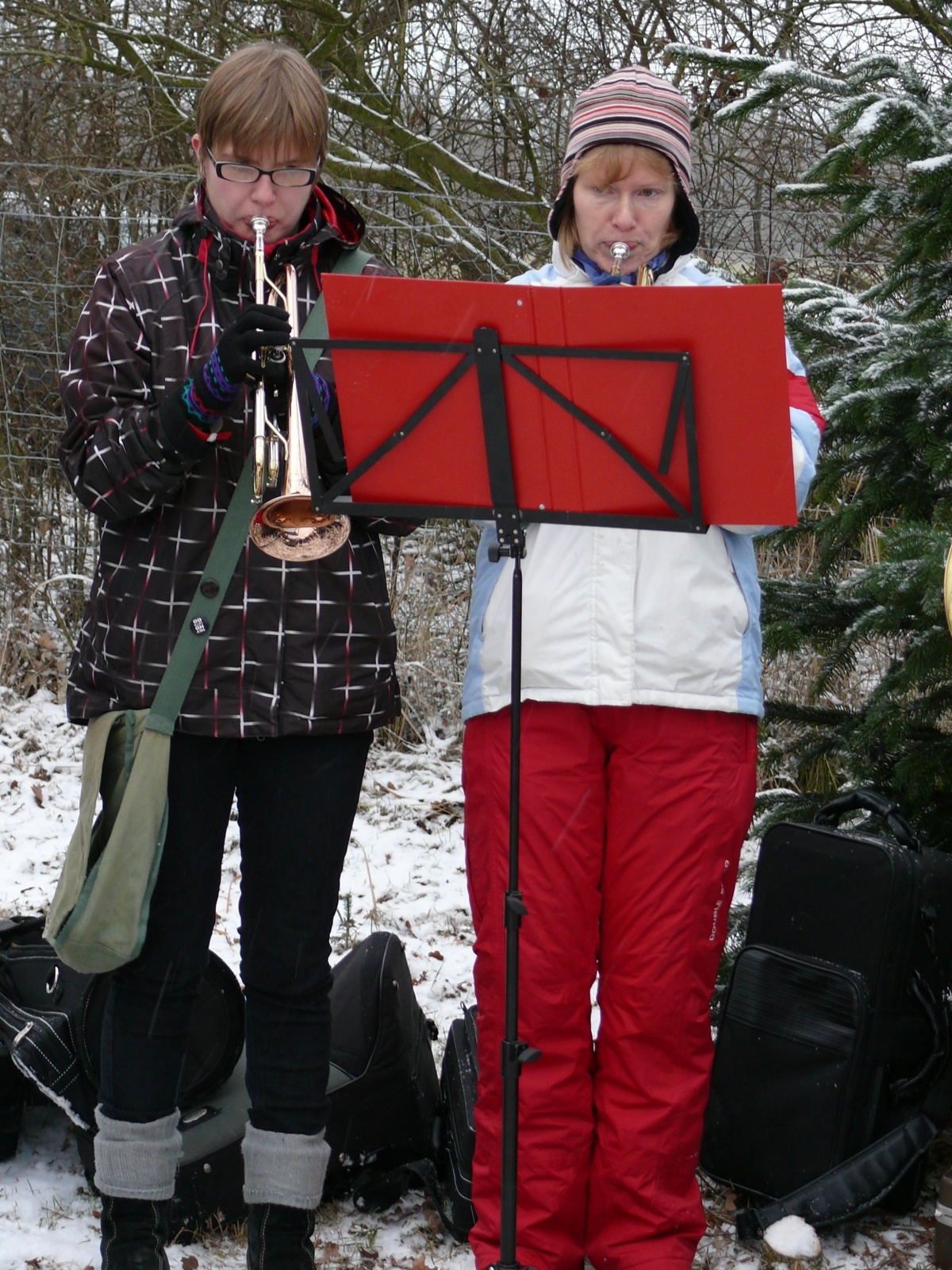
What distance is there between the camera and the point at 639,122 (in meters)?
2.06

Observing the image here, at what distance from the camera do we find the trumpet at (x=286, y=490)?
1.91m

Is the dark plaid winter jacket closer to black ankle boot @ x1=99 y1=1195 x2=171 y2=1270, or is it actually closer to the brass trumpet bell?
the brass trumpet bell

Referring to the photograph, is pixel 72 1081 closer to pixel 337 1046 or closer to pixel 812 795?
pixel 337 1046

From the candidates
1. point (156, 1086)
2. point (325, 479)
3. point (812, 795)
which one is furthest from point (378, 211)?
point (156, 1086)

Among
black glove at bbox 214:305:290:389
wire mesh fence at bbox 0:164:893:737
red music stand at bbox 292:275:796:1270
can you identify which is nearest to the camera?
red music stand at bbox 292:275:796:1270

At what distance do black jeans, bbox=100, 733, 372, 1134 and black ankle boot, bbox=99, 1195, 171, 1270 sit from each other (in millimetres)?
135

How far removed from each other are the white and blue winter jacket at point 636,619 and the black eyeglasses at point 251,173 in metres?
0.57

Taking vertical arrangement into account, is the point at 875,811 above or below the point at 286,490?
below

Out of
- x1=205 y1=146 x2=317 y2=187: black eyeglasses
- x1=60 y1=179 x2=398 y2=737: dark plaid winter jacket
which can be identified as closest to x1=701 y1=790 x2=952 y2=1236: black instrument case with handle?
x1=60 y1=179 x2=398 y2=737: dark plaid winter jacket

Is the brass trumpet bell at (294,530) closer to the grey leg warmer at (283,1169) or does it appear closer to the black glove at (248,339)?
the black glove at (248,339)

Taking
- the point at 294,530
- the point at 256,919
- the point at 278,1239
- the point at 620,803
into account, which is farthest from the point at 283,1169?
the point at 294,530

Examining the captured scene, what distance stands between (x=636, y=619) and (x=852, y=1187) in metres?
1.09

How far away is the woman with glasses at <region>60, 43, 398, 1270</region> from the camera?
6.39 feet

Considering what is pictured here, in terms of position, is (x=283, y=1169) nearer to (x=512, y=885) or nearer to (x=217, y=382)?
(x=512, y=885)
